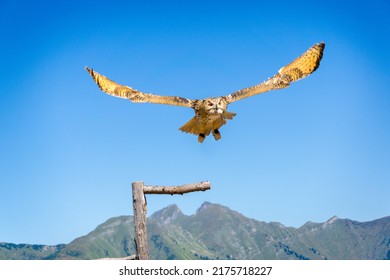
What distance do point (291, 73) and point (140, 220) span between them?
1118cm

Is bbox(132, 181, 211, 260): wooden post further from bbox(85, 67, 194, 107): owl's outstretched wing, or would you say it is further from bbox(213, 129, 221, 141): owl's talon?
bbox(85, 67, 194, 107): owl's outstretched wing

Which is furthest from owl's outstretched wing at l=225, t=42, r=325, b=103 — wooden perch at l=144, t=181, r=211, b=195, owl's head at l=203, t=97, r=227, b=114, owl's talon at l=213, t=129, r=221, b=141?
wooden perch at l=144, t=181, r=211, b=195

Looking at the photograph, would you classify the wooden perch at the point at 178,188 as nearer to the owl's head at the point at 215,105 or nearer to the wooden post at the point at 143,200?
the wooden post at the point at 143,200

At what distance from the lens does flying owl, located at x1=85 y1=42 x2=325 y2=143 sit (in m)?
21.2

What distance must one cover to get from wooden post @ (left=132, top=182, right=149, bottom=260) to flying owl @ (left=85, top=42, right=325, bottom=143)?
7729 mm

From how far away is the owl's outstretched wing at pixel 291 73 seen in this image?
2206 centimetres

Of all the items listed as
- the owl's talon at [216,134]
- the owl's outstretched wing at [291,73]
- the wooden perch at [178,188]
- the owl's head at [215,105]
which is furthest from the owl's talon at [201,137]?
the wooden perch at [178,188]

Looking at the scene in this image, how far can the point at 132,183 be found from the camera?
1402 cm

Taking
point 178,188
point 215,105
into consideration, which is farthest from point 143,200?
point 215,105

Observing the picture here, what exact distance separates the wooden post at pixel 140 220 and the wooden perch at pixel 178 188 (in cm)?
21
